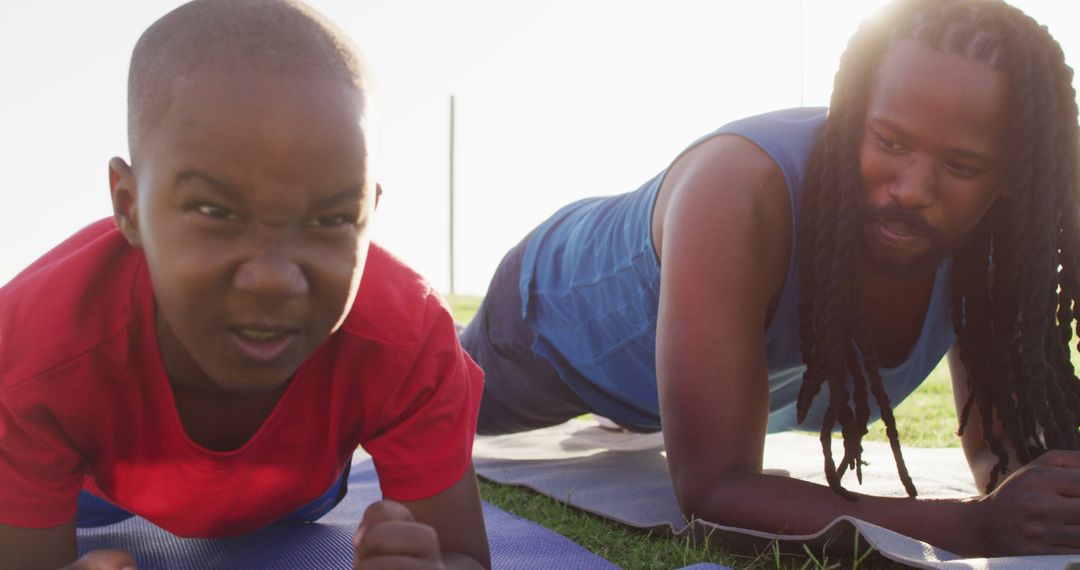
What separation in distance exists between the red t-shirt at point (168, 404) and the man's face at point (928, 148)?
95cm

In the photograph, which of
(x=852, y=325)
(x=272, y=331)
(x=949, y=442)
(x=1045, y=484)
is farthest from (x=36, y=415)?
(x=949, y=442)

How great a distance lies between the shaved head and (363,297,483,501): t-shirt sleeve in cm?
46

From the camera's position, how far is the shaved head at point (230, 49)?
154cm

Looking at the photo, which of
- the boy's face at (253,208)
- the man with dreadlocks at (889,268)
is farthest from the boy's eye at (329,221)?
the man with dreadlocks at (889,268)

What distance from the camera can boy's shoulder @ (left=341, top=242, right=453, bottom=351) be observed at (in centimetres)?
184

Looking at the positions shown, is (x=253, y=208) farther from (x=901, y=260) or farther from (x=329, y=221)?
(x=901, y=260)

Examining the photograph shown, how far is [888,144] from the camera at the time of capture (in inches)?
86.0

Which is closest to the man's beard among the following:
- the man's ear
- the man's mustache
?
the man's mustache

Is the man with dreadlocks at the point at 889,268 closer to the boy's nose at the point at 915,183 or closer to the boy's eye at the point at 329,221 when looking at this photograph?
the boy's nose at the point at 915,183

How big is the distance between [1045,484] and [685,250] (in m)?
0.85

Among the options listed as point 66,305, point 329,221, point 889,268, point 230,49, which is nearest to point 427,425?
point 329,221

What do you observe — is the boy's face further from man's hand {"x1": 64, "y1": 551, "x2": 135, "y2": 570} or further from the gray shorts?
the gray shorts

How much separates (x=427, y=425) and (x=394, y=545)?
407 mm

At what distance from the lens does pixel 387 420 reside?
1893 mm
